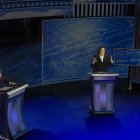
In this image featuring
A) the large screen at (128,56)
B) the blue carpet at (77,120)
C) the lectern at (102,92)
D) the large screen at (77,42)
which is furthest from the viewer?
the large screen at (77,42)

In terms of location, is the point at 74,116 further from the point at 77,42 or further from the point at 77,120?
the point at 77,42

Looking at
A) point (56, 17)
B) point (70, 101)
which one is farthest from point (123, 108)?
point (56, 17)

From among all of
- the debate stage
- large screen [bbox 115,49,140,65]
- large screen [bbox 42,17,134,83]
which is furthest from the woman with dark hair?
large screen [bbox 42,17,134,83]

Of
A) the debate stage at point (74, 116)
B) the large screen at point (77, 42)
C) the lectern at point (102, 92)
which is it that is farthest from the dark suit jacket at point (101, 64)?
the large screen at point (77, 42)

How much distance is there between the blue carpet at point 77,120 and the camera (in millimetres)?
7379

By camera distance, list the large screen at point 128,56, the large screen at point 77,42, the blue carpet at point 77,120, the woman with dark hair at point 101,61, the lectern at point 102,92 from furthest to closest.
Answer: the large screen at point 77,42 → the large screen at point 128,56 → the woman with dark hair at point 101,61 → the lectern at point 102,92 → the blue carpet at point 77,120

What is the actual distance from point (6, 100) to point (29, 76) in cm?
328

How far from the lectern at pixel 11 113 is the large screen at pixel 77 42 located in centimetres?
298

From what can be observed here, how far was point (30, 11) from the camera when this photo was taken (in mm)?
8477

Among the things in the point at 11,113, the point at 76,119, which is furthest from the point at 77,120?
the point at 11,113

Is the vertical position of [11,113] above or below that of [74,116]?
above

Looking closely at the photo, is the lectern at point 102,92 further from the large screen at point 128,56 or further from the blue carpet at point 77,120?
the large screen at point 128,56

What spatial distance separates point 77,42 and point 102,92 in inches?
95.4

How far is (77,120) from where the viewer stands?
8.06 m
